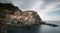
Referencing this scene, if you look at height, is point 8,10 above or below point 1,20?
above

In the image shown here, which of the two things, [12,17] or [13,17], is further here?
[13,17]

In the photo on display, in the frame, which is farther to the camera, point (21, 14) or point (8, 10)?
point (21, 14)

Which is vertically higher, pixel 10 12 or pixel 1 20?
pixel 10 12

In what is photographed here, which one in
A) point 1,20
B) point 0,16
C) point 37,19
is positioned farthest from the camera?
point 37,19

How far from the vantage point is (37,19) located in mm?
46406

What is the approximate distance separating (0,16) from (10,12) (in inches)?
213

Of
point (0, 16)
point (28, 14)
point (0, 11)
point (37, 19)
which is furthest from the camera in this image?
point (37, 19)

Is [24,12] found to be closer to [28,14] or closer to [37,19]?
[28,14]

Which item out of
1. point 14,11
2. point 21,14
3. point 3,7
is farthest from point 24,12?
point 3,7

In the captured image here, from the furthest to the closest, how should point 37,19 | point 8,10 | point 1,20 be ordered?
point 37,19
point 8,10
point 1,20

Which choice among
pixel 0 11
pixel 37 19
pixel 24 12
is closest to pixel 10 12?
pixel 0 11

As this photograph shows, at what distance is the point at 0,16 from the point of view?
3061 centimetres

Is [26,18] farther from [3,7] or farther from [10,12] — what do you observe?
[3,7]

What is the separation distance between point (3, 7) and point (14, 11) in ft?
12.8
